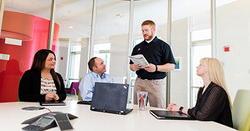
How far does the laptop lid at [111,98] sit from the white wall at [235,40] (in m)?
2.77

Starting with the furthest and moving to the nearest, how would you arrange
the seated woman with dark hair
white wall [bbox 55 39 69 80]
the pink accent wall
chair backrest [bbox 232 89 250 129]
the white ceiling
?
white wall [bbox 55 39 69 80]
the white ceiling
the pink accent wall
the seated woman with dark hair
chair backrest [bbox 232 89 250 129]

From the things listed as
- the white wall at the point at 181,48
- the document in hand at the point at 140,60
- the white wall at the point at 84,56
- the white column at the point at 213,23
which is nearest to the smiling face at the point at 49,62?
the document in hand at the point at 140,60

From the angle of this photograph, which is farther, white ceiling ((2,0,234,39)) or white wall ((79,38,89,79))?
white wall ((79,38,89,79))

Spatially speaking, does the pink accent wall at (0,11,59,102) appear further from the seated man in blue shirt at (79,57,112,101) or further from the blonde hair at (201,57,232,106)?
the blonde hair at (201,57,232,106)

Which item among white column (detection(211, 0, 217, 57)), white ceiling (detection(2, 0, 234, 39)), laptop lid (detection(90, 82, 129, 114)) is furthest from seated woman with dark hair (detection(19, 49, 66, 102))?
white column (detection(211, 0, 217, 57))

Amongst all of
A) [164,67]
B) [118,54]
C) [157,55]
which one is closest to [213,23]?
[157,55]

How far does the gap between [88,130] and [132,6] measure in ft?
12.3

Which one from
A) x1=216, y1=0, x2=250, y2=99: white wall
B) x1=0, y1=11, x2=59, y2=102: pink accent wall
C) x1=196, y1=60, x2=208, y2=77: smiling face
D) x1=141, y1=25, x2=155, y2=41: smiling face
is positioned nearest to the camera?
x1=196, y1=60, x2=208, y2=77: smiling face

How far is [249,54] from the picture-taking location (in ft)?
11.4

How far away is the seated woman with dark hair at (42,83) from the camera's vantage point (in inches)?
76.7

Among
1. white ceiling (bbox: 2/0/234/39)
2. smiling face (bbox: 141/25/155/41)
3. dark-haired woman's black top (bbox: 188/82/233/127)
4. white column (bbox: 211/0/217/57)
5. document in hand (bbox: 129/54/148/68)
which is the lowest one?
dark-haired woman's black top (bbox: 188/82/233/127)

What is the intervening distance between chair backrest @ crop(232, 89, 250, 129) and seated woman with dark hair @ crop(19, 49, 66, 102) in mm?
1496

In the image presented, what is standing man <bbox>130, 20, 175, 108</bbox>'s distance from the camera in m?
2.34

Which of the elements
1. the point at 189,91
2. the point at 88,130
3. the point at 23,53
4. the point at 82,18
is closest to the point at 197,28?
the point at 189,91
